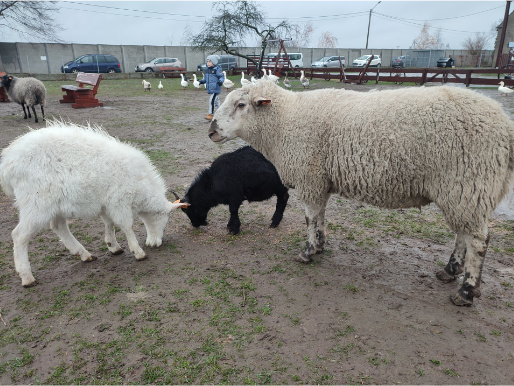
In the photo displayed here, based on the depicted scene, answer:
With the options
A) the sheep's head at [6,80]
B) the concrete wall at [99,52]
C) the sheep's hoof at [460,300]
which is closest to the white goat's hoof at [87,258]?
the sheep's hoof at [460,300]

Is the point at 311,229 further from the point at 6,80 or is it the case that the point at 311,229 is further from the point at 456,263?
the point at 6,80

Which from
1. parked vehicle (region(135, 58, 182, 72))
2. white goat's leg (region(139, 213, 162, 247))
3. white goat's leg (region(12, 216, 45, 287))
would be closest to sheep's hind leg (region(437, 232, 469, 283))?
white goat's leg (region(139, 213, 162, 247))

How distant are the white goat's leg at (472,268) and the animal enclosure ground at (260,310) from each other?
0.15 meters

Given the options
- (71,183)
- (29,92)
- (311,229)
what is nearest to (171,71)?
(29,92)

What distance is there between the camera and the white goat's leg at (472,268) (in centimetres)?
320

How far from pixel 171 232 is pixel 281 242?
1.73 m

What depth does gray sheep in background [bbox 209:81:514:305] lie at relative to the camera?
3068mm

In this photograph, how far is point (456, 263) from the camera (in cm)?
382

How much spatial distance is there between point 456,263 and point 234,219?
2906 mm

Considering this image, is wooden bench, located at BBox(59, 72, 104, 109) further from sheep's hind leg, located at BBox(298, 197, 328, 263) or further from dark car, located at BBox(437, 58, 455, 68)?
dark car, located at BBox(437, 58, 455, 68)

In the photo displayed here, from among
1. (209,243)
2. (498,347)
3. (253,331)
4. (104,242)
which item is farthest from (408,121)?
(104,242)

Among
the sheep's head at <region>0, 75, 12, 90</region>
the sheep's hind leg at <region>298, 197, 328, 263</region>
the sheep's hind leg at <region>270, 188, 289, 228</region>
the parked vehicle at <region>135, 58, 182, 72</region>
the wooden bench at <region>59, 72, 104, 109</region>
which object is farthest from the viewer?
the parked vehicle at <region>135, 58, 182, 72</region>

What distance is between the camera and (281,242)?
4906mm

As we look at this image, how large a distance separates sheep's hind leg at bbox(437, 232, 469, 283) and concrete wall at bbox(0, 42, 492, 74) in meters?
43.0
